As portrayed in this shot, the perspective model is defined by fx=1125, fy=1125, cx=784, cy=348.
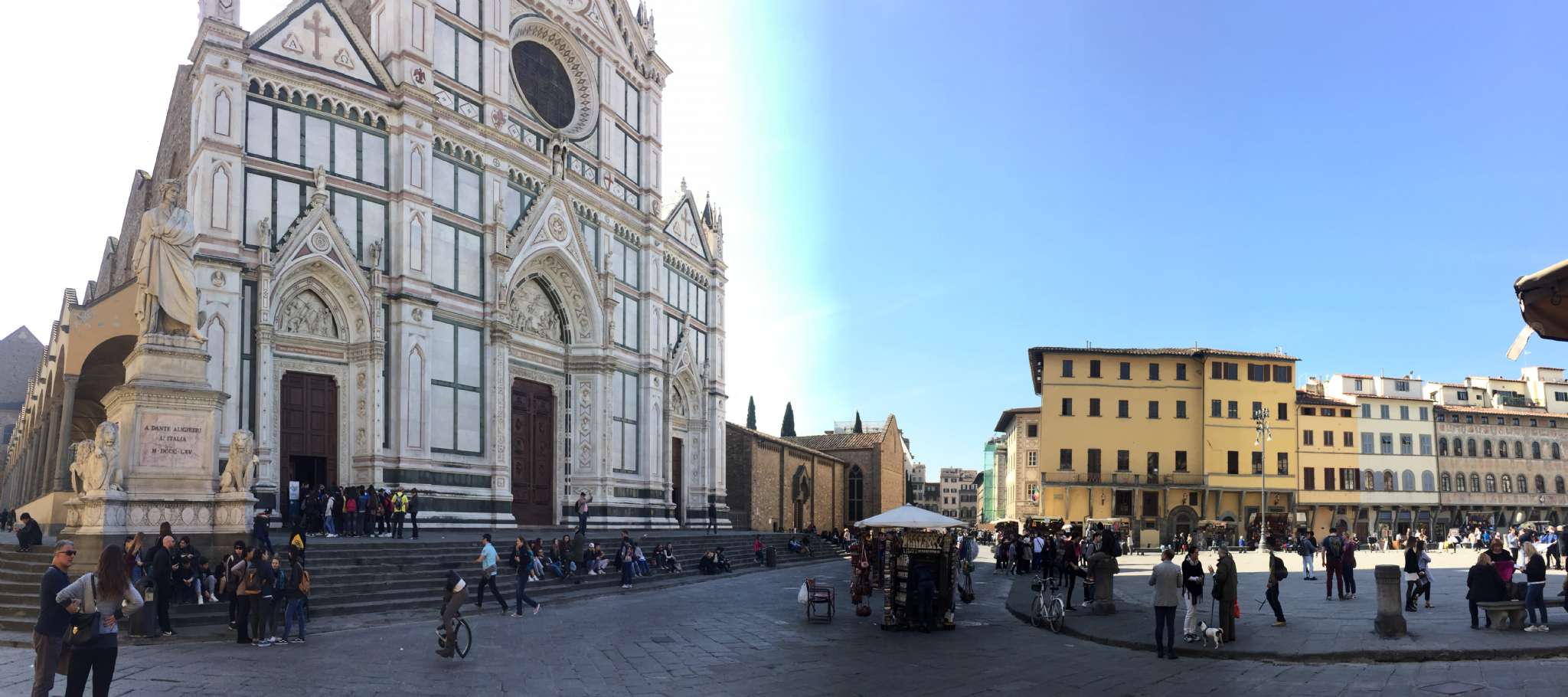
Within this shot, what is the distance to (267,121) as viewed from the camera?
2647cm

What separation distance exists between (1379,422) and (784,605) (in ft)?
201

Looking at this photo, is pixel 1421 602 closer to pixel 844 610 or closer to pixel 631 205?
pixel 844 610

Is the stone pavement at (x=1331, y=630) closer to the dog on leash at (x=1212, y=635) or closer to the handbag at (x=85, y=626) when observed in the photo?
the dog on leash at (x=1212, y=635)

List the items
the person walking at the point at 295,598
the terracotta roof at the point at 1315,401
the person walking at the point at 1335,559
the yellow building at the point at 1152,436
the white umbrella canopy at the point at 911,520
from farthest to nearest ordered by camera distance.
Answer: the terracotta roof at the point at 1315,401, the yellow building at the point at 1152,436, the person walking at the point at 1335,559, the white umbrella canopy at the point at 911,520, the person walking at the point at 295,598

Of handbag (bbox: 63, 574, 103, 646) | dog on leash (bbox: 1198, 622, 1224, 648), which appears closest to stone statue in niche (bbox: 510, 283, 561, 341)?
dog on leash (bbox: 1198, 622, 1224, 648)

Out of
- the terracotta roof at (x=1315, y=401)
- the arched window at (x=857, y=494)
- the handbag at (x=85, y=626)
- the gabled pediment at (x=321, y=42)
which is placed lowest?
the arched window at (x=857, y=494)

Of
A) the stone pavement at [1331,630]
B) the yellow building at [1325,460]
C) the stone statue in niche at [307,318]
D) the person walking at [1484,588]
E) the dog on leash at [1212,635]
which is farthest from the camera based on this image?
the yellow building at [1325,460]

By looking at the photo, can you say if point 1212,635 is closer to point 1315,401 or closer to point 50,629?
point 50,629

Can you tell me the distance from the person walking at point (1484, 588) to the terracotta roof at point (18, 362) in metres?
91.3

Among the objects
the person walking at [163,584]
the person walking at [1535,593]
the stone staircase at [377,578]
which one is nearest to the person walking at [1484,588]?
the person walking at [1535,593]

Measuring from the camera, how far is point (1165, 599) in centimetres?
1398

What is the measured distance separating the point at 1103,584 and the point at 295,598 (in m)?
12.9

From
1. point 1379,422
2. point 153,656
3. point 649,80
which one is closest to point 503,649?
point 153,656

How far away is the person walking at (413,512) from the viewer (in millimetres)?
25844
